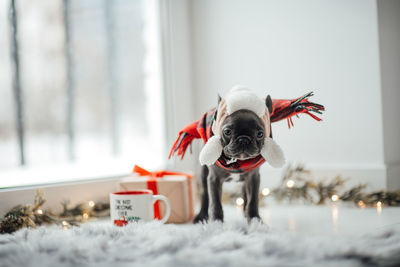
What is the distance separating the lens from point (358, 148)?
1284 millimetres

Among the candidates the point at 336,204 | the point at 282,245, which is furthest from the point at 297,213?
the point at 282,245

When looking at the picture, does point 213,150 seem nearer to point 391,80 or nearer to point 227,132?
point 227,132

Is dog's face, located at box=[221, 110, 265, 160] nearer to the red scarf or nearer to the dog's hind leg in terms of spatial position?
the red scarf

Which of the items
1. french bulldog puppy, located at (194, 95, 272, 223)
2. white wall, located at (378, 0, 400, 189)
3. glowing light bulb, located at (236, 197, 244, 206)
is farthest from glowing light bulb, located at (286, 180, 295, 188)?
french bulldog puppy, located at (194, 95, 272, 223)

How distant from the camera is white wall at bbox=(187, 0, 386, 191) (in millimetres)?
1258

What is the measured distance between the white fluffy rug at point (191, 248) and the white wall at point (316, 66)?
56 centimetres

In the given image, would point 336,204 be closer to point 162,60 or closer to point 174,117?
point 174,117

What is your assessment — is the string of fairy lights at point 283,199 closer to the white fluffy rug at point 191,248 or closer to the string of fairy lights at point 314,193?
the string of fairy lights at point 314,193

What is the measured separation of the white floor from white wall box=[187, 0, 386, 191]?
6.9 inches

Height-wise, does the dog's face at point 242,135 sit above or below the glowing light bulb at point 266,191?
above


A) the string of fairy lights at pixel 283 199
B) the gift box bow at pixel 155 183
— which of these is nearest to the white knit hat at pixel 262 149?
the gift box bow at pixel 155 183

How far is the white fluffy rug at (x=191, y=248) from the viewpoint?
62 cm

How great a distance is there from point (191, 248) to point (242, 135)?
0.82ft

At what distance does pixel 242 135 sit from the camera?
2.59 ft
